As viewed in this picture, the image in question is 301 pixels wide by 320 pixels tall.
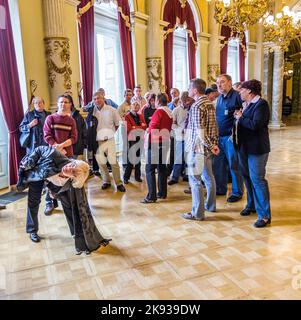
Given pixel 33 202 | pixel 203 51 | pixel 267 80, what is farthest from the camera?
pixel 267 80

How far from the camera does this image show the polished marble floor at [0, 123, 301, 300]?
2.52 metres

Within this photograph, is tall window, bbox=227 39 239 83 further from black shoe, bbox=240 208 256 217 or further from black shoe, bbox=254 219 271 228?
black shoe, bbox=254 219 271 228

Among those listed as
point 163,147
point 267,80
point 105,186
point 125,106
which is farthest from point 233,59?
point 163,147

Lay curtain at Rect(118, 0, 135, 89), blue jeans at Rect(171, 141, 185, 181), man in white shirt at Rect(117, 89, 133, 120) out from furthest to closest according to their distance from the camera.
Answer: curtain at Rect(118, 0, 135, 89), man in white shirt at Rect(117, 89, 133, 120), blue jeans at Rect(171, 141, 185, 181)

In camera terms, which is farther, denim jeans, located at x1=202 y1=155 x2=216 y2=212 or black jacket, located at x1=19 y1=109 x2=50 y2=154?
black jacket, located at x1=19 y1=109 x2=50 y2=154

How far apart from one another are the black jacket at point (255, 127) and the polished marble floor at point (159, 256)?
0.85m

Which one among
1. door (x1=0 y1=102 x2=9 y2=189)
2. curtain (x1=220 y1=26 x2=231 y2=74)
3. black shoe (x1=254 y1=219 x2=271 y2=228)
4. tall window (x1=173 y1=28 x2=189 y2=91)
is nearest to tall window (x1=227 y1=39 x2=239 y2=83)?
curtain (x1=220 y1=26 x2=231 y2=74)

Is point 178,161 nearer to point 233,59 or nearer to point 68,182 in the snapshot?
point 68,182

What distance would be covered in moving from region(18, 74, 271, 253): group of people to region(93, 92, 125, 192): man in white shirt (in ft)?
0.05

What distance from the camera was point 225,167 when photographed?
4715mm

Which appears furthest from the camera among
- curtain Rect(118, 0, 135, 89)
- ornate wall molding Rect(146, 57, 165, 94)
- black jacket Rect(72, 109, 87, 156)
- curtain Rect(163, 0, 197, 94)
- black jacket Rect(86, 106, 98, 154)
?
curtain Rect(163, 0, 197, 94)

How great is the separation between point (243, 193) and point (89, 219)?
7.98 ft

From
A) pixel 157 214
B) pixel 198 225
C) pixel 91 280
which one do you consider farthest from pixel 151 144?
pixel 91 280

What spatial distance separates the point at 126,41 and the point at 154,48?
0.93 meters
